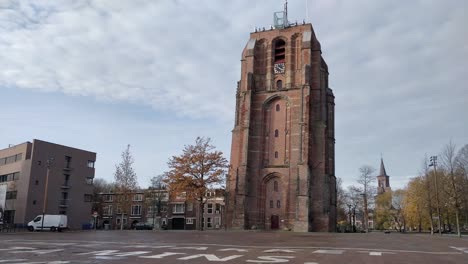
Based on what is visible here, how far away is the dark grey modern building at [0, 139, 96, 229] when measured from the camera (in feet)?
236

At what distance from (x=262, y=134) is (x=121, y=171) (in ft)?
77.8

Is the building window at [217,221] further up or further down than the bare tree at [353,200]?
further down

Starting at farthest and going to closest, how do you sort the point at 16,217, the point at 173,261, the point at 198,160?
the point at 16,217 < the point at 198,160 < the point at 173,261

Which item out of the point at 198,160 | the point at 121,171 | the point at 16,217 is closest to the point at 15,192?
the point at 16,217

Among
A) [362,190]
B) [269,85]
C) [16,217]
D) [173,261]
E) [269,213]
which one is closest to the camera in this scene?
[173,261]

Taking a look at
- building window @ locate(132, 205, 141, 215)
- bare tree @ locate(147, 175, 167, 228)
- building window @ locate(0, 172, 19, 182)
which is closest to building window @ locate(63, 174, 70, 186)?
building window @ locate(0, 172, 19, 182)

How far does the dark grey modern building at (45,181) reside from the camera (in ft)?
236

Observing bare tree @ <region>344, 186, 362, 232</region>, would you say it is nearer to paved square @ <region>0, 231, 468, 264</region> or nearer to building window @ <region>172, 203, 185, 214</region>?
building window @ <region>172, 203, 185, 214</region>

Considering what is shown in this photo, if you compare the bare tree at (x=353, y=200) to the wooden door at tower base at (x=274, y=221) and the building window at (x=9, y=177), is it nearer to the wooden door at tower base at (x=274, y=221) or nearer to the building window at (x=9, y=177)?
the wooden door at tower base at (x=274, y=221)

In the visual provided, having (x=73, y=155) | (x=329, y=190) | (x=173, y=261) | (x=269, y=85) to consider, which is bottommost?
(x=173, y=261)

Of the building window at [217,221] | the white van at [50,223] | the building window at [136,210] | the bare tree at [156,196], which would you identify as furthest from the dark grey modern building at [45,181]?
the building window at [217,221]

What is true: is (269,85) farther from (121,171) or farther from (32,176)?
(32,176)

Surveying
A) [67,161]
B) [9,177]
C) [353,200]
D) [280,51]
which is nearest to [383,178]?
[353,200]

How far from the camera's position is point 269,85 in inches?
Answer: 2633
